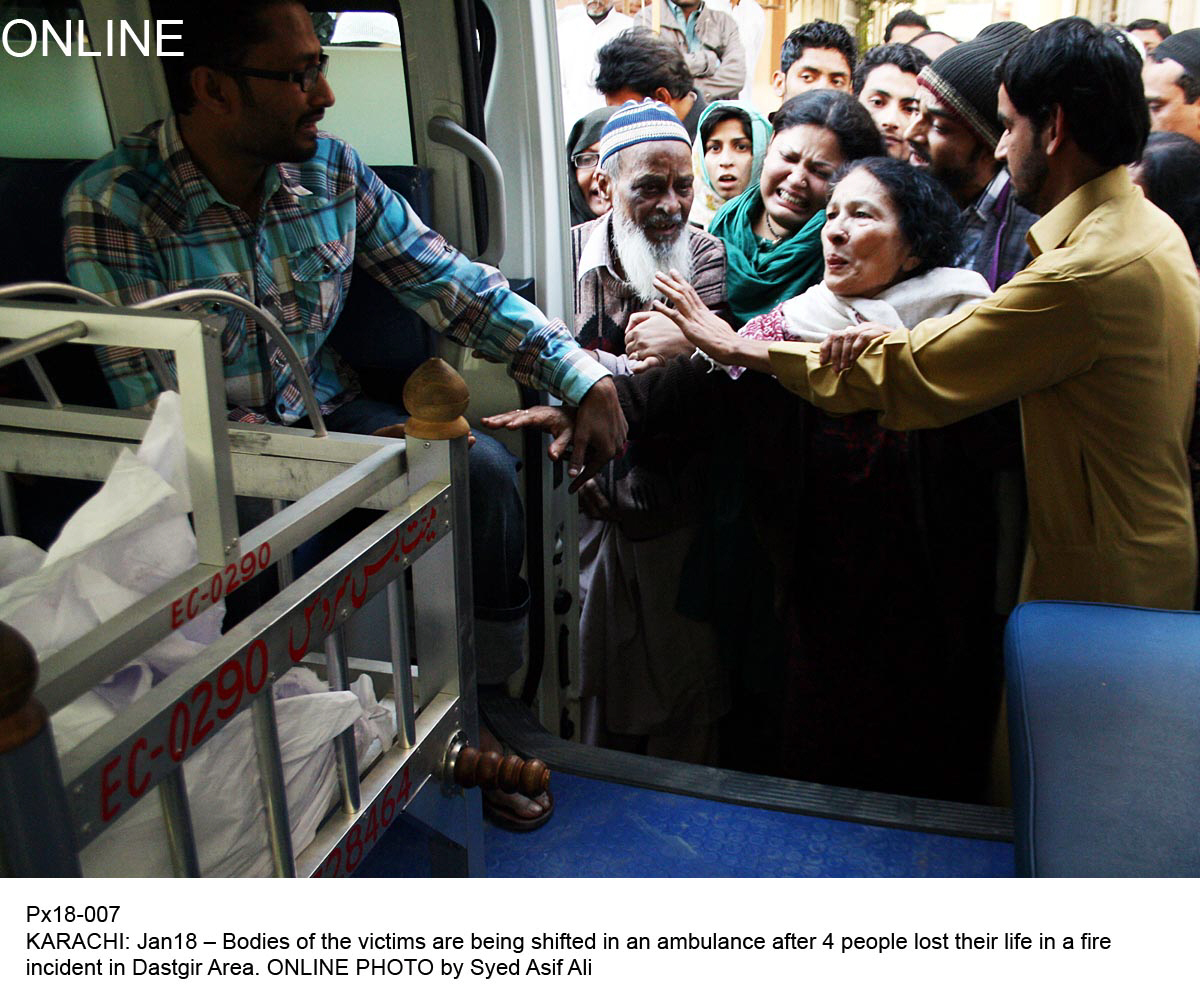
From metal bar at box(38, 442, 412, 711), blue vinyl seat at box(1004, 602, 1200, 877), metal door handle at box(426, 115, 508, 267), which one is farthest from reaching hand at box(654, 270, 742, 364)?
metal bar at box(38, 442, 412, 711)

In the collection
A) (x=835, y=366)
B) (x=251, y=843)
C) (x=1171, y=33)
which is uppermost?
(x=1171, y=33)

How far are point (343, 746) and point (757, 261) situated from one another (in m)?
1.60

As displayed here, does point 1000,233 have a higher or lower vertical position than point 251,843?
higher

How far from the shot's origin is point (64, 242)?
176 centimetres

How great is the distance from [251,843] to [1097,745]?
1086 mm

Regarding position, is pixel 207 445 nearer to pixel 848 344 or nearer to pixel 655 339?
pixel 848 344

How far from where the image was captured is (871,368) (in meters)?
1.93

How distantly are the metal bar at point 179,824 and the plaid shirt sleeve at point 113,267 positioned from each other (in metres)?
1.04

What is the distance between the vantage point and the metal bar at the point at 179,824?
865 mm

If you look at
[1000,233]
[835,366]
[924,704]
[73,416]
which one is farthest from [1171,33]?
[73,416]

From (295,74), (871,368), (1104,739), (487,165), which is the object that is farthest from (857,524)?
(295,74)

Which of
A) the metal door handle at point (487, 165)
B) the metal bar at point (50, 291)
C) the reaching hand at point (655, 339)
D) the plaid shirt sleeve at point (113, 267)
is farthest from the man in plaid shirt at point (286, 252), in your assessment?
the metal bar at point (50, 291)
